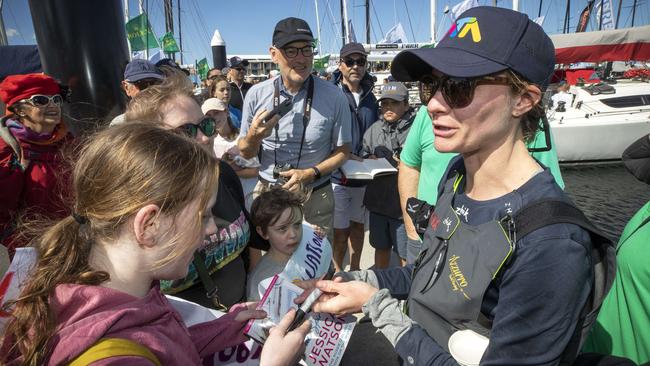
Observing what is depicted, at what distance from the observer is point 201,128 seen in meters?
2.00

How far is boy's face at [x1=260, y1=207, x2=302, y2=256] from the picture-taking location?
92.6 inches

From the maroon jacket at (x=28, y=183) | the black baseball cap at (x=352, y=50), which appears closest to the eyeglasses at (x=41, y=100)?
the maroon jacket at (x=28, y=183)

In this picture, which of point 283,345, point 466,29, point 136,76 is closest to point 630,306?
point 466,29

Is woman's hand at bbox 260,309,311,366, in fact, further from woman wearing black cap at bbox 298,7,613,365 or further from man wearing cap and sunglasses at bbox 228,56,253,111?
man wearing cap and sunglasses at bbox 228,56,253,111

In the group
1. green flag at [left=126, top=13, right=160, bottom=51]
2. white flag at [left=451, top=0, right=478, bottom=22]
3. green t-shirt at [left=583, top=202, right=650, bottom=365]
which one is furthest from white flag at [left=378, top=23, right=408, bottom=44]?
green t-shirt at [left=583, top=202, right=650, bottom=365]

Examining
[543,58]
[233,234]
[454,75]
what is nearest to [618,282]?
[543,58]

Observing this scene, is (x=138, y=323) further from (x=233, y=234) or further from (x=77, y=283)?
(x=233, y=234)

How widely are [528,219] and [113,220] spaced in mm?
1215

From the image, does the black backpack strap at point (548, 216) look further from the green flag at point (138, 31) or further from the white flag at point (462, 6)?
the white flag at point (462, 6)

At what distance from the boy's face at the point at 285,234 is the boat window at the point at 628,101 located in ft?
39.4

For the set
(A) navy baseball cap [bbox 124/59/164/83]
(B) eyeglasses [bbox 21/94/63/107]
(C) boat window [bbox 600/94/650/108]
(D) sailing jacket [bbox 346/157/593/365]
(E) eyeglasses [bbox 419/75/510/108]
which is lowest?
(C) boat window [bbox 600/94/650/108]

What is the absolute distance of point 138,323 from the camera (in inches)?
39.2

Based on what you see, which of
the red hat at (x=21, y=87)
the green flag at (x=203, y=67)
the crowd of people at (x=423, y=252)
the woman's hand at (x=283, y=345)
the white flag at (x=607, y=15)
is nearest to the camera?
the crowd of people at (x=423, y=252)

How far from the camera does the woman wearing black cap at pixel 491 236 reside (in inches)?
39.4
